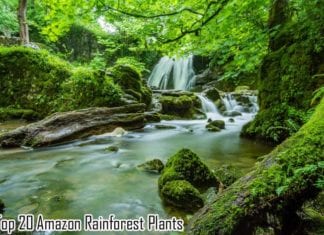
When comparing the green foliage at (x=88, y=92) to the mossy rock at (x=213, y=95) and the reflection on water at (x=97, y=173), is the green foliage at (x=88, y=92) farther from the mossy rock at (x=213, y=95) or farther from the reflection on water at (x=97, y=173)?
the mossy rock at (x=213, y=95)

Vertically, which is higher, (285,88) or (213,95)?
(285,88)

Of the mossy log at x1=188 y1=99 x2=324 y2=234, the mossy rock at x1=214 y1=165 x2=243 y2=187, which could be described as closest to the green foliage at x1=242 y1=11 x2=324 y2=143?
the mossy rock at x1=214 y1=165 x2=243 y2=187

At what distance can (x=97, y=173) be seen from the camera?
14.6 feet

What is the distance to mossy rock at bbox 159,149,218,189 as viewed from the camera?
11.7 ft

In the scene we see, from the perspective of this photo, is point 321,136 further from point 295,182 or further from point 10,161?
point 10,161

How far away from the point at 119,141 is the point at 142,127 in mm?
2012

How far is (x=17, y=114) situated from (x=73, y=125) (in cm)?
308

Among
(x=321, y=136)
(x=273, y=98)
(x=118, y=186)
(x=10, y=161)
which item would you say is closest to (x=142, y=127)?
(x=273, y=98)

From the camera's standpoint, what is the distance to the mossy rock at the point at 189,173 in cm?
356

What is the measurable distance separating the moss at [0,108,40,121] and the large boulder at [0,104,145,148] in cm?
260

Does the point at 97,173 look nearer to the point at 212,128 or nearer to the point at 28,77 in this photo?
the point at 212,128

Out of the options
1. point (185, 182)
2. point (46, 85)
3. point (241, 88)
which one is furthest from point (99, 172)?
point (241, 88)

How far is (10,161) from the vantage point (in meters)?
5.04

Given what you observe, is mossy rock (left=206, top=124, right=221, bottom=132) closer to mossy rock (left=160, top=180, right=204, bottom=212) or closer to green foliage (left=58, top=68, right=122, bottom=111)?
green foliage (left=58, top=68, right=122, bottom=111)
